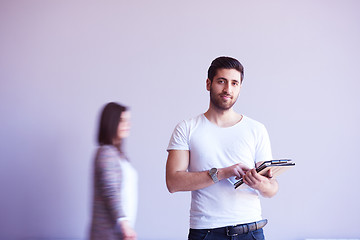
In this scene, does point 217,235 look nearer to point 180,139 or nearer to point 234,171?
point 234,171

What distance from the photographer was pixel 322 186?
262 centimetres

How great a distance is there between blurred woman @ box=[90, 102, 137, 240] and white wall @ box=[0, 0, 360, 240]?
41.0 inches

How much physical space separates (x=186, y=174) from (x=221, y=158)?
0.18 meters

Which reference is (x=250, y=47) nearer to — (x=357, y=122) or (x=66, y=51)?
(x=357, y=122)

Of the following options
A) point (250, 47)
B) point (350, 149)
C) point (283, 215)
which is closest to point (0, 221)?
point (283, 215)

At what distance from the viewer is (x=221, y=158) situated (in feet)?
5.53

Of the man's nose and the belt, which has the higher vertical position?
the man's nose

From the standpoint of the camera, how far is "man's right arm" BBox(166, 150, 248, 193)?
1576 millimetres

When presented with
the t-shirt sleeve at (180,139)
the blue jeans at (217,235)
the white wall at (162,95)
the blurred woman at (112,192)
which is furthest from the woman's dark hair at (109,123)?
the white wall at (162,95)

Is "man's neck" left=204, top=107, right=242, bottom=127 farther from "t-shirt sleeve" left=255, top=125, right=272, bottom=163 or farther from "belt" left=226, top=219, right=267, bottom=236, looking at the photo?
"belt" left=226, top=219, right=267, bottom=236

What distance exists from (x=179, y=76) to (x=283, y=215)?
1.23m

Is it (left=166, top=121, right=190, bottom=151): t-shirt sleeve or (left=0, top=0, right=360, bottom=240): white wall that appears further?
(left=0, top=0, right=360, bottom=240): white wall

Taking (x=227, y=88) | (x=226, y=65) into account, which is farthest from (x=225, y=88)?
(x=226, y=65)

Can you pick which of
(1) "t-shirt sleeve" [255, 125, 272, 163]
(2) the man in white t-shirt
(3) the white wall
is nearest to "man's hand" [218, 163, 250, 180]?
(2) the man in white t-shirt
